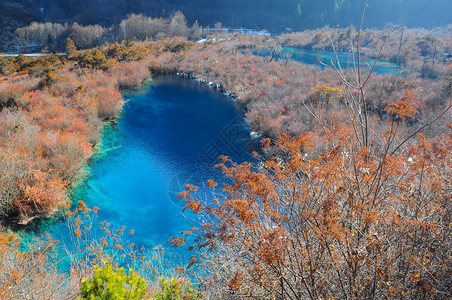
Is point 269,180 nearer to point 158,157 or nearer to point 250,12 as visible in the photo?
point 158,157

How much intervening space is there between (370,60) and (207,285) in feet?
132

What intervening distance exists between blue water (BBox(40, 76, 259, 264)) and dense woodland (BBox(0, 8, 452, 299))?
71cm

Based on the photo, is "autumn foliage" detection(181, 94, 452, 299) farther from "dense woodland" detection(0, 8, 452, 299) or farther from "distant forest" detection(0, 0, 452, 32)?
"distant forest" detection(0, 0, 452, 32)

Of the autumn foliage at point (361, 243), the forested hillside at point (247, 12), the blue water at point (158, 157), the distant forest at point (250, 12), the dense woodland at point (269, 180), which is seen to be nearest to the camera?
the autumn foliage at point (361, 243)

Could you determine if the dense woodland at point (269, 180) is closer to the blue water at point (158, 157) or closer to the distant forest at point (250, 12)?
the blue water at point (158, 157)

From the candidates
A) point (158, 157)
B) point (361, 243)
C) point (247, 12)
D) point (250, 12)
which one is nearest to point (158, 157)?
point (158, 157)

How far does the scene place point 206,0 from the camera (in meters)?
69.9

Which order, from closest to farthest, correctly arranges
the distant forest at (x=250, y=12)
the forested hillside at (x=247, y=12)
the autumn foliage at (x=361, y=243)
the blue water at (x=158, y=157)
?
the autumn foliage at (x=361, y=243) → the blue water at (x=158, y=157) → the forested hillside at (x=247, y=12) → the distant forest at (x=250, y=12)

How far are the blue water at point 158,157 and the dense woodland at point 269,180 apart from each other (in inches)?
27.9

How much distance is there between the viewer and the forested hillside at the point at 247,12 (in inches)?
2104

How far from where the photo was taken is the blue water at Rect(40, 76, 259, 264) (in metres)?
9.70

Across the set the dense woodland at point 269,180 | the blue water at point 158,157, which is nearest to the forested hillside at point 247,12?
Answer: the dense woodland at point 269,180

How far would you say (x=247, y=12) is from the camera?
70562 millimetres

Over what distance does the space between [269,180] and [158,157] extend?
1052cm
